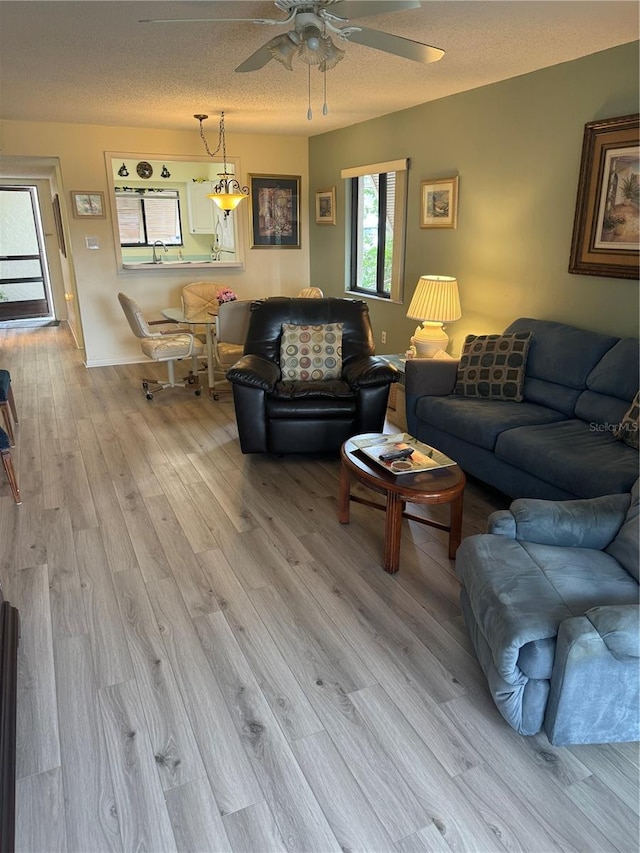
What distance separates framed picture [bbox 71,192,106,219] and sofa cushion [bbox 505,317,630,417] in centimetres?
469

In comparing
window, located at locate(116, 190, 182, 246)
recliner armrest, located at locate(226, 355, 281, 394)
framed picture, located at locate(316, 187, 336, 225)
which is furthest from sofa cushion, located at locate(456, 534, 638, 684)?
window, located at locate(116, 190, 182, 246)

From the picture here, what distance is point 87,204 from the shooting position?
5926 mm

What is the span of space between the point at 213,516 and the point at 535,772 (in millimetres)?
1985

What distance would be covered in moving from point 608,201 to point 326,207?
378 cm

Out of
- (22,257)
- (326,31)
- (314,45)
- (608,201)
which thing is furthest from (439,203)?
(22,257)

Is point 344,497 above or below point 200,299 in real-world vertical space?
below

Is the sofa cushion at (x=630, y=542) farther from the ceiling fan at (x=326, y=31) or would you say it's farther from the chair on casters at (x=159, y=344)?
the chair on casters at (x=159, y=344)

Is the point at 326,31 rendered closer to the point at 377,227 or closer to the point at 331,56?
the point at 331,56

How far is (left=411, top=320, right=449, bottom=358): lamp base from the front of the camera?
4.50 m

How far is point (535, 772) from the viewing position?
1.68 meters

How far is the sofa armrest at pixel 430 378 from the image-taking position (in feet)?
12.3

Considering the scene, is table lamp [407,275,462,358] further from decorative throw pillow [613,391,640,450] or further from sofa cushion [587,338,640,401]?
decorative throw pillow [613,391,640,450]

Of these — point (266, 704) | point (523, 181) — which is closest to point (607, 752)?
point (266, 704)

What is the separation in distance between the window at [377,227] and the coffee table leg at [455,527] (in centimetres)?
326
